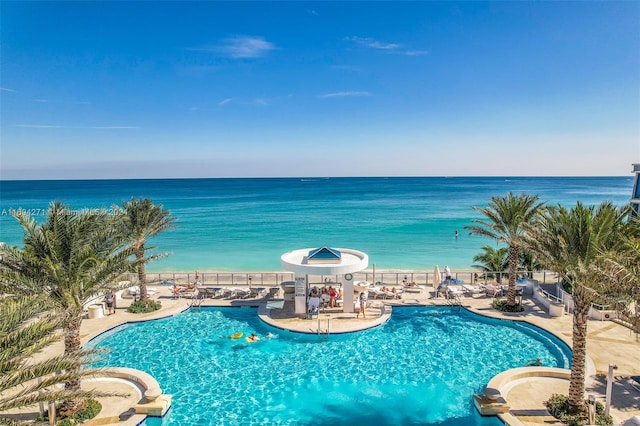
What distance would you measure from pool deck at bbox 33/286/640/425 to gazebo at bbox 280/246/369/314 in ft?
2.39

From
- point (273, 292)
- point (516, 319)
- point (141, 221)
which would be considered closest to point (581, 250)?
point (516, 319)

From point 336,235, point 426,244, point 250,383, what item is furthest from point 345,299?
point 336,235

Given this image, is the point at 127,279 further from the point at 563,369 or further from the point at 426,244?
the point at 426,244

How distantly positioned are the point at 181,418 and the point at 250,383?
2451 millimetres

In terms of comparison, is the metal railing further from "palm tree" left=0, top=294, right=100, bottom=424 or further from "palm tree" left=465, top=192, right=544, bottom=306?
"palm tree" left=0, top=294, right=100, bottom=424

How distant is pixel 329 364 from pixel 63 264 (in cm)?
912

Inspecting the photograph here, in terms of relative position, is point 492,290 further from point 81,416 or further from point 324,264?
point 81,416

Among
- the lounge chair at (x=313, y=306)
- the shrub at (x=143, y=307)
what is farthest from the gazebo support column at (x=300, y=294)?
the shrub at (x=143, y=307)

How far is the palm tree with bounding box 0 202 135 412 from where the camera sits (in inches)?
384

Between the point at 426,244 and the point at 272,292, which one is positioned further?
the point at 426,244

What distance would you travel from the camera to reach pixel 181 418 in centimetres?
1091

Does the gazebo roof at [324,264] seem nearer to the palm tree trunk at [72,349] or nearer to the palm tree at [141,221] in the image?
the palm tree at [141,221]

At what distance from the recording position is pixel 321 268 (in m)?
17.2

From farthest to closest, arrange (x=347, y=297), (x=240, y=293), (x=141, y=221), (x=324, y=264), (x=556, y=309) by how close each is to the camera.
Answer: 1. (x=240, y=293)
2. (x=141, y=221)
3. (x=347, y=297)
4. (x=556, y=309)
5. (x=324, y=264)
